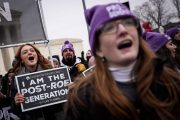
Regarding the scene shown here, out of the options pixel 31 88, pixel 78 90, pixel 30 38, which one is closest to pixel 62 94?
pixel 31 88

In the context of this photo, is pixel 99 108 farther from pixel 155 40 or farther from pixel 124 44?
pixel 155 40

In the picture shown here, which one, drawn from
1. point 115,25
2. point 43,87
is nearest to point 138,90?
point 115,25

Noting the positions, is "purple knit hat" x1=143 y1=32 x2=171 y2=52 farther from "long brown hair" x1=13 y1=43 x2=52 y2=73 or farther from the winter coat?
the winter coat

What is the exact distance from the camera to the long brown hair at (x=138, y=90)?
92.0 inches

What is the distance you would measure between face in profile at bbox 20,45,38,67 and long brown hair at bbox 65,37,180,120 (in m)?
2.93

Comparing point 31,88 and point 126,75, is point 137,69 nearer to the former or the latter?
point 126,75

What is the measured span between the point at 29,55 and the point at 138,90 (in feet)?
10.7

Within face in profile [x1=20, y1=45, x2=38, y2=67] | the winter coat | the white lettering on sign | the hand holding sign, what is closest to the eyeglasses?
the winter coat

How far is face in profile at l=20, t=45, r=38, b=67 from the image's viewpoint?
5.44m

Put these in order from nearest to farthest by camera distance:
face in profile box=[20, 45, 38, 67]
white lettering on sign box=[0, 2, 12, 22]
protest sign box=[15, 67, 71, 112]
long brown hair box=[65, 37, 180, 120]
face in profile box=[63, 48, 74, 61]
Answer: long brown hair box=[65, 37, 180, 120]
face in profile box=[20, 45, 38, 67]
protest sign box=[15, 67, 71, 112]
face in profile box=[63, 48, 74, 61]
white lettering on sign box=[0, 2, 12, 22]

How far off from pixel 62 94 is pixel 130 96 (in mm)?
3697

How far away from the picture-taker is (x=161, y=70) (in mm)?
2498

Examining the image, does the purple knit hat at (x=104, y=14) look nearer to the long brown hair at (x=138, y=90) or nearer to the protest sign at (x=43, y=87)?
the long brown hair at (x=138, y=90)

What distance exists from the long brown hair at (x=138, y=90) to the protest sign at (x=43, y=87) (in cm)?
323
